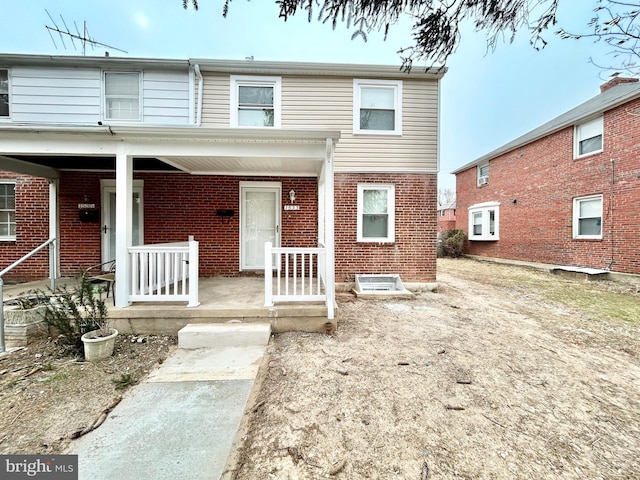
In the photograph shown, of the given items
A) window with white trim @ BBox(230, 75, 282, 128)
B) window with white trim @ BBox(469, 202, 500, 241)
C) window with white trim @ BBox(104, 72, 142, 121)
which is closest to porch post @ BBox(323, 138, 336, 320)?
window with white trim @ BBox(230, 75, 282, 128)

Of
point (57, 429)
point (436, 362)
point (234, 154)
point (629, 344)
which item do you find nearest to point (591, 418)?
point (436, 362)

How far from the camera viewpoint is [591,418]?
2.31 metres

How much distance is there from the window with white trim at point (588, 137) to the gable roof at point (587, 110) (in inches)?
10.3

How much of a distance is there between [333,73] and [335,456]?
24.1 ft

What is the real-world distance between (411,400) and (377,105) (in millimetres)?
6550

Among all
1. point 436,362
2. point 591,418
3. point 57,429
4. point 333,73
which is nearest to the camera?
point 57,429

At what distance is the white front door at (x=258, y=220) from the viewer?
22.3 ft

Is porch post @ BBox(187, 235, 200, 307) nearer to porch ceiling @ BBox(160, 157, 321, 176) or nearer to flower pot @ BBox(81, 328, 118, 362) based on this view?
flower pot @ BBox(81, 328, 118, 362)

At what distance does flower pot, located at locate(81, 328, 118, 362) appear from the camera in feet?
10.7

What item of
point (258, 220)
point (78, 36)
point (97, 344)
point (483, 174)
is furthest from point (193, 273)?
point (483, 174)

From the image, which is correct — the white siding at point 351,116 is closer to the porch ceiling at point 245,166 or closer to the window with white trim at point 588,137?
the porch ceiling at point 245,166

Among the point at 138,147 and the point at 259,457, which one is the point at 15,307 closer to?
the point at 138,147

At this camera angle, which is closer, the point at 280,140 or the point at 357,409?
the point at 357,409

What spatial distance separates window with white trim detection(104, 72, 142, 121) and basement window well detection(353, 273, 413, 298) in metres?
6.64
